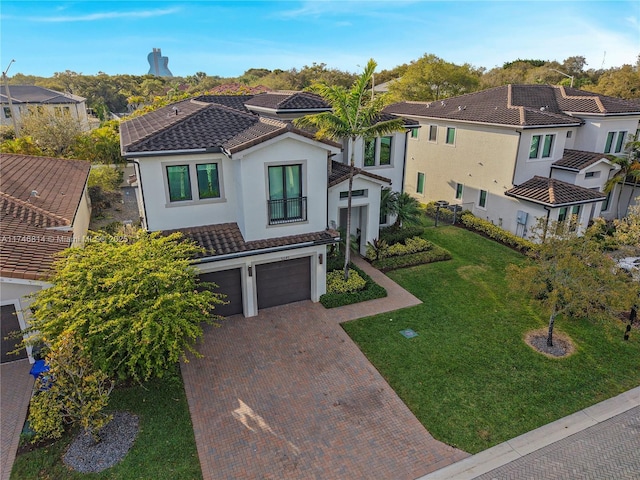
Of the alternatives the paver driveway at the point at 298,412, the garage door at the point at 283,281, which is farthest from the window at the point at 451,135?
the paver driveway at the point at 298,412

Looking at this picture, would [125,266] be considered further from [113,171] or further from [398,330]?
[113,171]

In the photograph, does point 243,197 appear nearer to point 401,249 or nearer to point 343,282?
point 343,282

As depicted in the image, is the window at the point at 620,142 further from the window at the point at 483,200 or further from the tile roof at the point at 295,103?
the tile roof at the point at 295,103

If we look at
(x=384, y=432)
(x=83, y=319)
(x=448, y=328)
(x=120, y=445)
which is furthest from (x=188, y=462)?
(x=448, y=328)

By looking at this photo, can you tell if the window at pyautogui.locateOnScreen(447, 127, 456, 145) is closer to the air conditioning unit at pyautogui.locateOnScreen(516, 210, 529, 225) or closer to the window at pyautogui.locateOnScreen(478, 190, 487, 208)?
the window at pyautogui.locateOnScreen(478, 190, 487, 208)

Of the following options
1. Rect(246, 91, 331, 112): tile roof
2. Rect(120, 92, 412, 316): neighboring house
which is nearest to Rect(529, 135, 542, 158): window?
Rect(246, 91, 331, 112): tile roof

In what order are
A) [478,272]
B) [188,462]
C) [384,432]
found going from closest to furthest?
[188,462]
[384,432]
[478,272]
